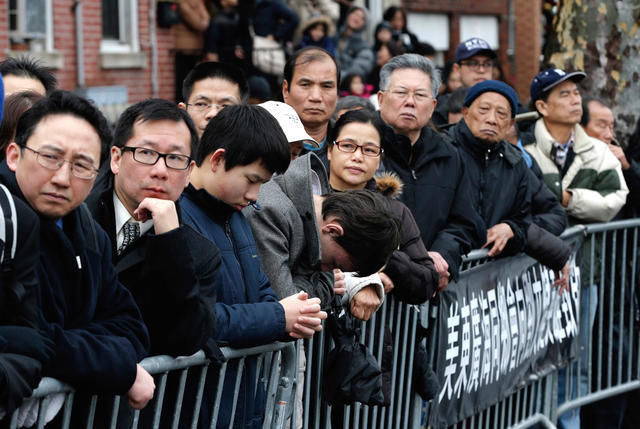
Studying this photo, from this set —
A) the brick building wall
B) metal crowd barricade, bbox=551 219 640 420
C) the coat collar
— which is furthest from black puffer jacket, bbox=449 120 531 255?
the brick building wall

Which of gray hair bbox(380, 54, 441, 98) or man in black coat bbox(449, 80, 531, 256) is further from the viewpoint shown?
man in black coat bbox(449, 80, 531, 256)

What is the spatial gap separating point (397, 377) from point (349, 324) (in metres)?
0.83

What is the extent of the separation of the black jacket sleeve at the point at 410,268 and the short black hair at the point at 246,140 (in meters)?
1.30

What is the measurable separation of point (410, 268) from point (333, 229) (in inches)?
36.5

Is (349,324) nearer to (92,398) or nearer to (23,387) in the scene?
(92,398)

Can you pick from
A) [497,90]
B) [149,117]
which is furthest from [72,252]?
[497,90]

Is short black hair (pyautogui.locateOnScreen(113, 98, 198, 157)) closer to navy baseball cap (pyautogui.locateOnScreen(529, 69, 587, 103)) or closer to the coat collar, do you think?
the coat collar

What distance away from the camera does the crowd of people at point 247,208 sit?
3.05 m

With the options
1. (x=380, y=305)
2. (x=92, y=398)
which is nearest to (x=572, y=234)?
(x=380, y=305)

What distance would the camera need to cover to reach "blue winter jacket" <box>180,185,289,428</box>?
3750 mm

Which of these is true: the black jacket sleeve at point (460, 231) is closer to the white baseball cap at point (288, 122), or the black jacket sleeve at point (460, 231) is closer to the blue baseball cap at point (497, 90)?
the blue baseball cap at point (497, 90)

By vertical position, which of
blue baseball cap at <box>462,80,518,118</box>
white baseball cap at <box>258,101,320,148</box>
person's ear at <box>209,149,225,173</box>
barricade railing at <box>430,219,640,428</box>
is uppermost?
blue baseball cap at <box>462,80,518,118</box>

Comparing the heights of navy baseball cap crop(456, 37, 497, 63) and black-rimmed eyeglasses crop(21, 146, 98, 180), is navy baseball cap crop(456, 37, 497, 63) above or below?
above

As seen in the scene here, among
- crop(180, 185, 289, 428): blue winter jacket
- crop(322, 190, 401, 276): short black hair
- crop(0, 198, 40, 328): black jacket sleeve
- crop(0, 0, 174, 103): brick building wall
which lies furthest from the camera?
crop(0, 0, 174, 103): brick building wall
